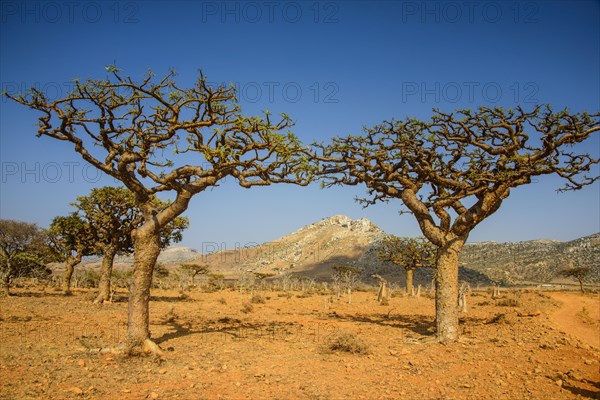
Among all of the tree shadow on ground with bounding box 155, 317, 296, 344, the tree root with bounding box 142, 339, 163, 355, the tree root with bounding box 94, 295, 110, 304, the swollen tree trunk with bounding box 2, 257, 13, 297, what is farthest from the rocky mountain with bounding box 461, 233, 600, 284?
the tree root with bounding box 142, 339, 163, 355

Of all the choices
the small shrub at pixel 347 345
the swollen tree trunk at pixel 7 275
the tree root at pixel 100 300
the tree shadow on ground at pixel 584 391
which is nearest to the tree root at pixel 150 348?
the small shrub at pixel 347 345

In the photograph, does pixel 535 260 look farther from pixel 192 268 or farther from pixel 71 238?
pixel 71 238

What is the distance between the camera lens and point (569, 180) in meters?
10.8

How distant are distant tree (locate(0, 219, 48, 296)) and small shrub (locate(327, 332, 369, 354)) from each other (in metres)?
21.0

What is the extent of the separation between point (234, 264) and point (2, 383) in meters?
102

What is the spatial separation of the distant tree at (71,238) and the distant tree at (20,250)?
47.3 inches

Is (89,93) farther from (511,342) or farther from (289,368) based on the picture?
(511,342)

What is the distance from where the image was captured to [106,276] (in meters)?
21.1

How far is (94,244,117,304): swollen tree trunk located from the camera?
2045 cm

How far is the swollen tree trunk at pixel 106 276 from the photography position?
20453mm

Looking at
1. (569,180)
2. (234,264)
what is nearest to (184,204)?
(569,180)

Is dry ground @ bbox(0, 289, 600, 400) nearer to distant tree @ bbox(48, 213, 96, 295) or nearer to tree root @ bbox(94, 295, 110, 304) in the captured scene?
tree root @ bbox(94, 295, 110, 304)

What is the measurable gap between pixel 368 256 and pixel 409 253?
45836 mm

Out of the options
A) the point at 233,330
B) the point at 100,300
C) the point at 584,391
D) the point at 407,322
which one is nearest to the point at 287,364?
the point at 233,330
